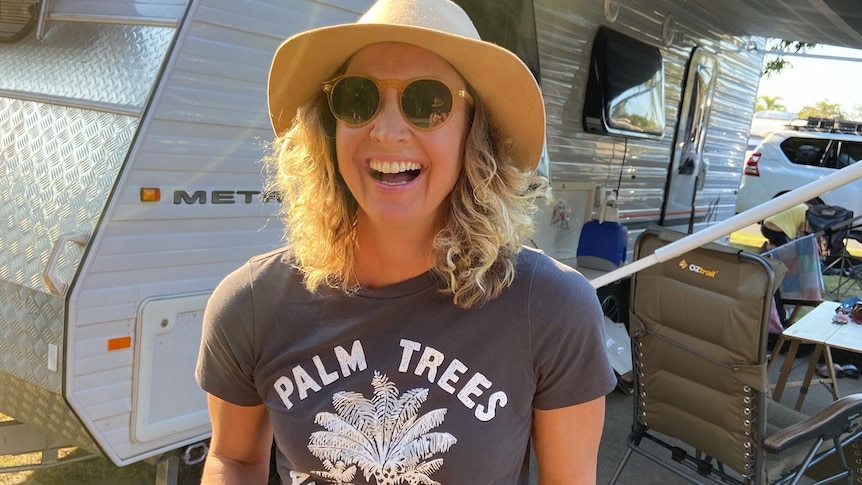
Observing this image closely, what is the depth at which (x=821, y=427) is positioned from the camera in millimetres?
2520

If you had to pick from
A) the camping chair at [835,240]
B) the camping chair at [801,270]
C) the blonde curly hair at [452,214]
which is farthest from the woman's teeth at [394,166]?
the camping chair at [835,240]

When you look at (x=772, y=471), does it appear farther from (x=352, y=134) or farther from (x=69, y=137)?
(x=69, y=137)

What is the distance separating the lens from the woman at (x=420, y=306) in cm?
116

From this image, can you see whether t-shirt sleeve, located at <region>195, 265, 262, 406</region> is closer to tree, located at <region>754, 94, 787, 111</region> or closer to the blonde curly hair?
the blonde curly hair

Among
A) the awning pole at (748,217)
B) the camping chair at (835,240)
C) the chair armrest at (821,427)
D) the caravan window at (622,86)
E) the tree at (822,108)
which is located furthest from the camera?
the tree at (822,108)

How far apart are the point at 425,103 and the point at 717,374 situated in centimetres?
207

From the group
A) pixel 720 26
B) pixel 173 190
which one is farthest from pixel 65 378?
pixel 720 26

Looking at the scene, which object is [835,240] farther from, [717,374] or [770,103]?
[770,103]

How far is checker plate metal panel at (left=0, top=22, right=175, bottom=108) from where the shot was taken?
2.18m

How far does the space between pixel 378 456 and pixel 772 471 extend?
2.08 meters

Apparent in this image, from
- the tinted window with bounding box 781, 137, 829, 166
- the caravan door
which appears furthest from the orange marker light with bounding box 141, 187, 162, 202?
the tinted window with bounding box 781, 137, 829, 166

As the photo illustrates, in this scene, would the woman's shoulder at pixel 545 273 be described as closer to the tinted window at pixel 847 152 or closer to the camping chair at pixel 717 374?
the camping chair at pixel 717 374

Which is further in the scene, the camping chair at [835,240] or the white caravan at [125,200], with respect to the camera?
the camping chair at [835,240]

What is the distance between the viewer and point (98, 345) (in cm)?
213
